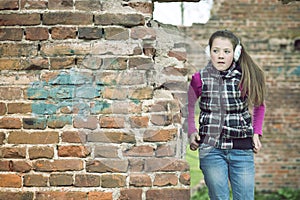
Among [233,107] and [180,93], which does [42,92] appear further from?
[233,107]

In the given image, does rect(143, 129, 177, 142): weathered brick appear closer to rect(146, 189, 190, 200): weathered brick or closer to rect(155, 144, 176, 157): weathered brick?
rect(155, 144, 176, 157): weathered brick

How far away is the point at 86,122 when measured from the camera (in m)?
2.41

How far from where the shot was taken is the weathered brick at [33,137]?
242 centimetres

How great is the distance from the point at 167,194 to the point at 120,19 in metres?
0.97

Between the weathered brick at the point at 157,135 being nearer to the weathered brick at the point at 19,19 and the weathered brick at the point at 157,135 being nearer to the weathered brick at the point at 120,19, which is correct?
the weathered brick at the point at 120,19

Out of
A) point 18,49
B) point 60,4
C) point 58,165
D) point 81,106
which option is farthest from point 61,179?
point 60,4

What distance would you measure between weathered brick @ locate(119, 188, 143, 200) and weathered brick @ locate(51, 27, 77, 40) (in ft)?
2.86

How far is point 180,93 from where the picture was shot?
99.8 inches

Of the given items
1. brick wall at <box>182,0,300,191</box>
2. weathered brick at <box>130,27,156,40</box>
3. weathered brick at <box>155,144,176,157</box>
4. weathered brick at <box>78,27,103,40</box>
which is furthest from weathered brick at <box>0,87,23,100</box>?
brick wall at <box>182,0,300,191</box>

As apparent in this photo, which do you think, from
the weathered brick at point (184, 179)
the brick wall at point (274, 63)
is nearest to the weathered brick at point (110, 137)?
the weathered brick at point (184, 179)

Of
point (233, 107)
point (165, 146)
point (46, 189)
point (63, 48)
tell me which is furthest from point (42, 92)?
point (233, 107)

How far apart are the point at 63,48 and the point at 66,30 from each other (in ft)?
0.32

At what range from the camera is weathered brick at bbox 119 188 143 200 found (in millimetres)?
2414

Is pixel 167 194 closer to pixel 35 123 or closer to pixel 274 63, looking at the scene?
pixel 35 123
